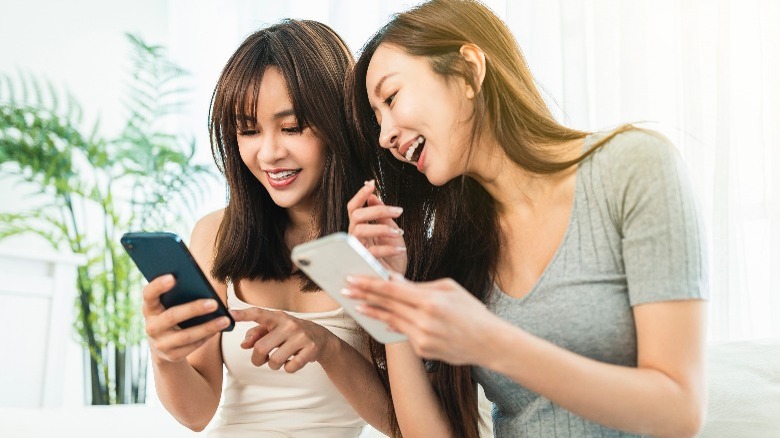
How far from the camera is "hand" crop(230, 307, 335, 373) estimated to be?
1331 mm

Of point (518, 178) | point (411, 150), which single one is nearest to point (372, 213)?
point (411, 150)

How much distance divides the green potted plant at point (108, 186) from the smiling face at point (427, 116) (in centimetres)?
202

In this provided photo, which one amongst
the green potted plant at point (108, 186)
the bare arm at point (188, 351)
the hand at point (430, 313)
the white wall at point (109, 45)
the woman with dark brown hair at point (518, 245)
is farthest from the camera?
the white wall at point (109, 45)

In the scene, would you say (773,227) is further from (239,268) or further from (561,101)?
(239,268)

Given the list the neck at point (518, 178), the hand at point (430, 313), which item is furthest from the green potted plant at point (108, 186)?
the hand at point (430, 313)

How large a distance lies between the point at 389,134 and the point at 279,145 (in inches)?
12.4

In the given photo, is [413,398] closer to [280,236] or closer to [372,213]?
[372,213]

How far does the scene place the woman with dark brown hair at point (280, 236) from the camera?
152cm

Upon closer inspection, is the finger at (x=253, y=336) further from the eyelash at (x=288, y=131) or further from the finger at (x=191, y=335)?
the eyelash at (x=288, y=131)

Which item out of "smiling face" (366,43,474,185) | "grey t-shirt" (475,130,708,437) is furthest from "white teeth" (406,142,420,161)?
"grey t-shirt" (475,130,708,437)

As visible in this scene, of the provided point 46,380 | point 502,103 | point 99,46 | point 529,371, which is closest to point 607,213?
point 502,103

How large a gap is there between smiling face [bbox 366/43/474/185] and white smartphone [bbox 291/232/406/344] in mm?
331

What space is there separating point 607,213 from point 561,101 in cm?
94

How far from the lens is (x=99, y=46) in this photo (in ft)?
12.1
